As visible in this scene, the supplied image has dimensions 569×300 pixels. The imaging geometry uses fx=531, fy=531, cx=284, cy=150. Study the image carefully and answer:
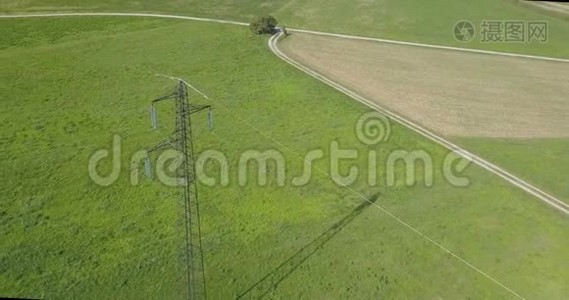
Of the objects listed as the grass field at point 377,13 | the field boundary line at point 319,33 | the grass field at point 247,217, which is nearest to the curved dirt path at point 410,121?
the field boundary line at point 319,33

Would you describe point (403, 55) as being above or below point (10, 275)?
above

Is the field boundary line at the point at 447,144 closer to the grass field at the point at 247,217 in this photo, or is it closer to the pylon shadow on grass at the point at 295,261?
the grass field at the point at 247,217

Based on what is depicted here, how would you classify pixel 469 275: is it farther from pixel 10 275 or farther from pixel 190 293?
pixel 10 275

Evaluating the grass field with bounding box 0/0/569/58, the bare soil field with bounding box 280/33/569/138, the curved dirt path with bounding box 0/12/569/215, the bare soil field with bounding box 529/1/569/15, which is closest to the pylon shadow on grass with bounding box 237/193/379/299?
the curved dirt path with bounding box 0/12/569/215

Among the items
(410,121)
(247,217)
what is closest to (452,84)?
(410,121)

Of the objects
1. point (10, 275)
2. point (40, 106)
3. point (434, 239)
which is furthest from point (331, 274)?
point (40, 106)

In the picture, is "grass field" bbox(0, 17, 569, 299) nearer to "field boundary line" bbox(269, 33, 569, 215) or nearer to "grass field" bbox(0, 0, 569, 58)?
"field boundary line" bbox(269, 33, 569, 215)

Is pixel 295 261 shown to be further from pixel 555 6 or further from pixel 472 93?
pixel 555 6
